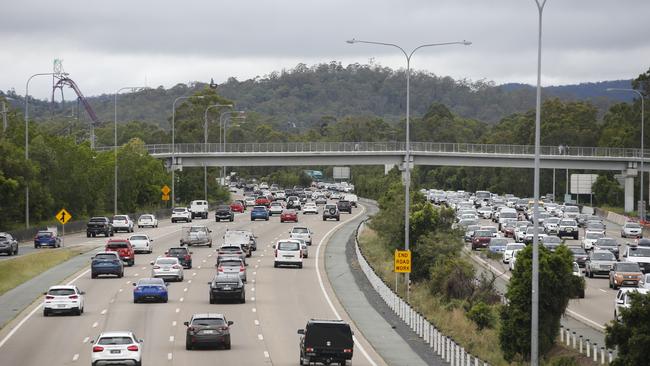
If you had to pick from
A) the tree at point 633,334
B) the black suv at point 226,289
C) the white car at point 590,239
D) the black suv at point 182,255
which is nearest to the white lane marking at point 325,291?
the black suv at point 226,289

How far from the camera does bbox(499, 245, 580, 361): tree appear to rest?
3338 centimetres

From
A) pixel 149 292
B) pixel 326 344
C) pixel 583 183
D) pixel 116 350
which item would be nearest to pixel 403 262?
pixel 149 292

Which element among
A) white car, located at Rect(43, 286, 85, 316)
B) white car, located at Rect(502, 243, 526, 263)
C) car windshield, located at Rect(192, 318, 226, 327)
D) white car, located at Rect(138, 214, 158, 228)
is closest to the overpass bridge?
white car, located at Rect(138, 214, 158, 228)

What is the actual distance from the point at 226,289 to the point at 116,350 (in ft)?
55.5

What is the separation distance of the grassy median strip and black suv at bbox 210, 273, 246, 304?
10800 millimetres

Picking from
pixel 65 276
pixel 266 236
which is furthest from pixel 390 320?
pixel 266 236

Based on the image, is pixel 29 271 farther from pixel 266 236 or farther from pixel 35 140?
pixel 35 140

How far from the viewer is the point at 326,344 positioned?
1227 inches

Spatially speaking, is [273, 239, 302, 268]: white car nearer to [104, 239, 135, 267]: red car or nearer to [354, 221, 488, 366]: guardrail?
[104, 239, 135, 267]: red car

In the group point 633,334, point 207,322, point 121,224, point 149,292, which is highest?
point 633,334

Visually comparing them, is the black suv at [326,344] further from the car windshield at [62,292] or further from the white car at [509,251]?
the white car at [509,251]

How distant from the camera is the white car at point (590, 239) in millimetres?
76000

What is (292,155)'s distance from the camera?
12862 centimetres

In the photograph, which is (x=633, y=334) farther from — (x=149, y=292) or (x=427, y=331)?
(x=149, y=292)
